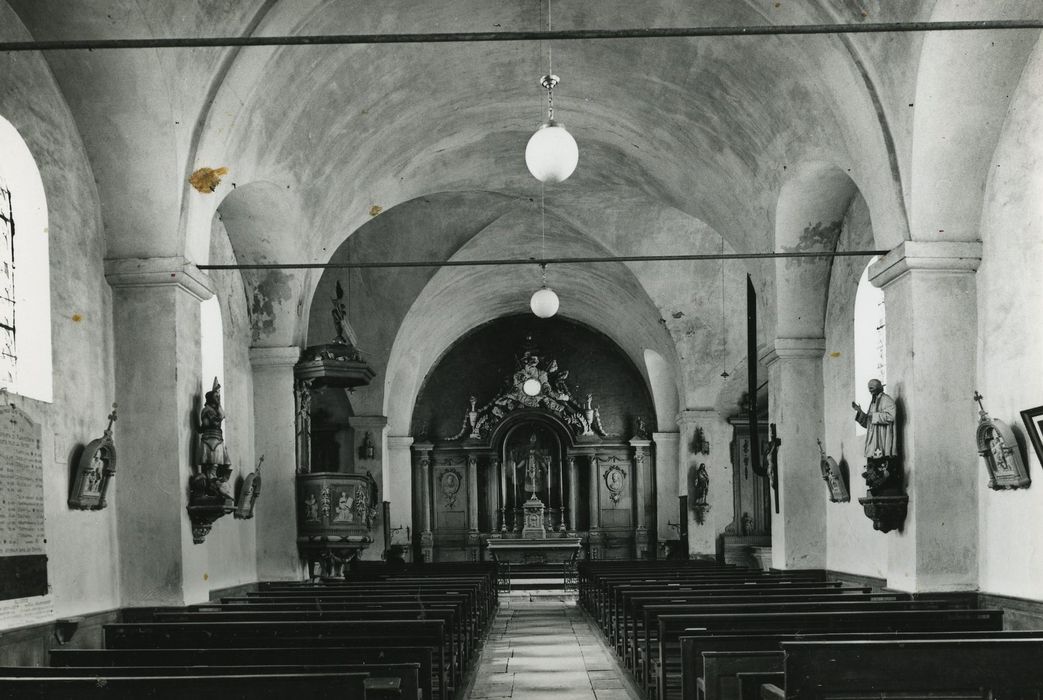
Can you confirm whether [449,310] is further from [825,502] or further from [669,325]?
[825,502]

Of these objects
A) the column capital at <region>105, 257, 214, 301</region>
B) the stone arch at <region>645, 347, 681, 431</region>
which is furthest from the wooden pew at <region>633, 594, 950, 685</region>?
the stone arch at <region>645, 347, 681, 431</region>

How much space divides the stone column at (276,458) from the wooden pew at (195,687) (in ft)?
31.3

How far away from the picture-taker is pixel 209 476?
34.0 ft

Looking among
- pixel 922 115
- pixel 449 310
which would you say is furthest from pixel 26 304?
pixel 449 310

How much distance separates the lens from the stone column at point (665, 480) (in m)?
26.9

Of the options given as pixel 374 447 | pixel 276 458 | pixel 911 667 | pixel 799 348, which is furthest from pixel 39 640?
pixel 374 447

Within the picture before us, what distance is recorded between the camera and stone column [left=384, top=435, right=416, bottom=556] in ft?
85.2

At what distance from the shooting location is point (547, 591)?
79.6 ft

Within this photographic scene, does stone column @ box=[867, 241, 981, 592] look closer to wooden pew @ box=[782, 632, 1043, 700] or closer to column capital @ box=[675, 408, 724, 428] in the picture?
wooden pew @ box=[782, 632, 1043, 700]

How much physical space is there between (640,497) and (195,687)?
23202mm

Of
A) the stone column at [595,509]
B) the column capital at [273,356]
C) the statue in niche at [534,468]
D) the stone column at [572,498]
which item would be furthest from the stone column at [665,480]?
the column capital at [273,356]

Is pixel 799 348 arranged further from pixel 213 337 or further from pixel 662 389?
pixel 662 389

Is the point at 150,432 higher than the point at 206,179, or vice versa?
the point at 206,179

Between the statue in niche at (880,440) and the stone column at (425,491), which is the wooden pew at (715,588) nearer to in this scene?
the statue in niche at (880,440)
